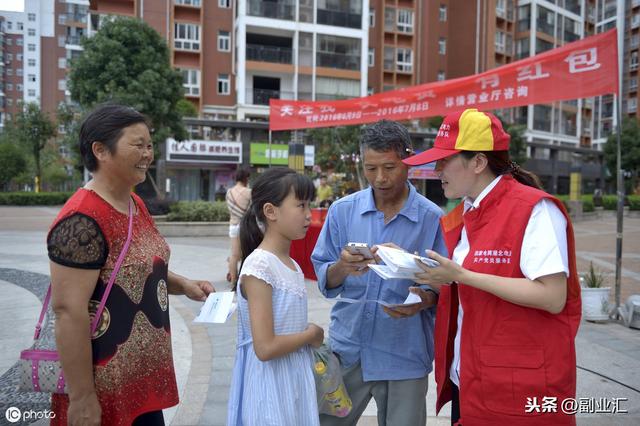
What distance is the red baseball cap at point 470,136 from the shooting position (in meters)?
1.73

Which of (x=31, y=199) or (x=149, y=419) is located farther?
(x=31, y=199)

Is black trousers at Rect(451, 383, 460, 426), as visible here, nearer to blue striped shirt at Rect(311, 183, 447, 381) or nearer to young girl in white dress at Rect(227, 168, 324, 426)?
blue striped shirt at Rect(311, 183, 447, 381)

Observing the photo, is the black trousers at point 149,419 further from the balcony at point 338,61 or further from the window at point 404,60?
the window at point 404,60

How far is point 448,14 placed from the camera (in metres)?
34.8

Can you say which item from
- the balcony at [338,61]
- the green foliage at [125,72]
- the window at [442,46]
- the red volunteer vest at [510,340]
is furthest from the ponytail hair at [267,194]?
the window at [442,46]

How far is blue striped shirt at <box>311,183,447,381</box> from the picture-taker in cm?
213

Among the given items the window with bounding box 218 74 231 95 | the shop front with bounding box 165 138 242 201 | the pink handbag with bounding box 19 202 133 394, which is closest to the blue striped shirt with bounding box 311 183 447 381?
the pink handbag with bounding box 19 202 133 394

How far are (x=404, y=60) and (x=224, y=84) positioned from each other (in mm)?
12245

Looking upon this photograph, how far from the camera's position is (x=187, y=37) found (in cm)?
2791

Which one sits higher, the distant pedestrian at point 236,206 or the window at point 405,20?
the window at point 405,20

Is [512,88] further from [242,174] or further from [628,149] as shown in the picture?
[628,149]

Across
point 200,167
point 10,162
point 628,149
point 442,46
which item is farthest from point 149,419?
point 628,149

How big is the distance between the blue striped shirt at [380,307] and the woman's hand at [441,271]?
0.53 metres

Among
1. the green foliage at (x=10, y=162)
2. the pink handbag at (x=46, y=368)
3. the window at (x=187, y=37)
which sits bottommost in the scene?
the pink handbag at (x=46, y=368)
